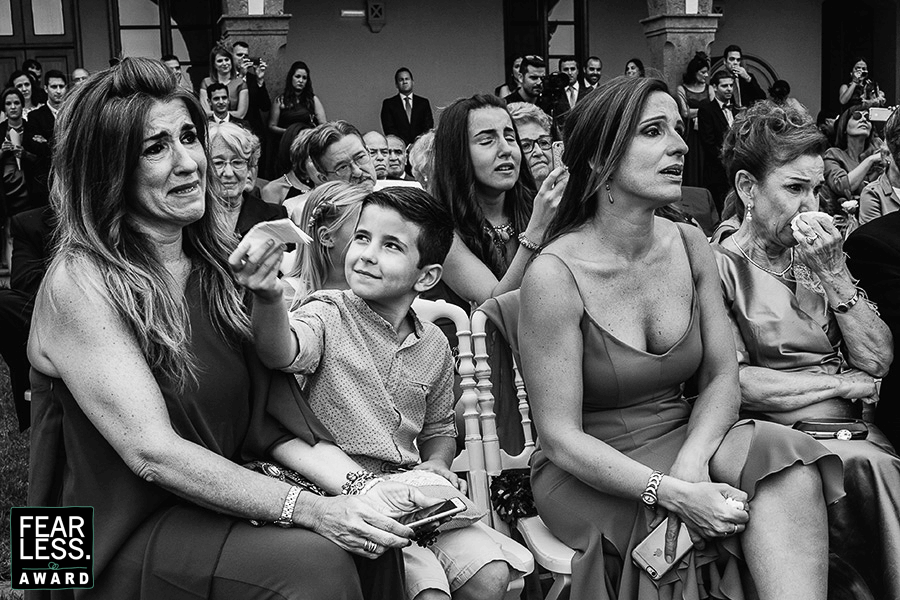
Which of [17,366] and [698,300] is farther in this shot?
[17,366]

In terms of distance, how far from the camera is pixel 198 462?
2.27 m

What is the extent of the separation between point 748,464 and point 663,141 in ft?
2.70

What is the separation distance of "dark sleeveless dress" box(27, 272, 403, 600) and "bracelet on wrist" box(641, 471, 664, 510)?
618mm

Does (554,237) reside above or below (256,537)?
above

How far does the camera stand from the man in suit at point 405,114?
1295cm

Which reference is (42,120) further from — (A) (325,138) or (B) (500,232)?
(B) (500,232)

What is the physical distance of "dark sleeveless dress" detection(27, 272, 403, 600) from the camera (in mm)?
2219

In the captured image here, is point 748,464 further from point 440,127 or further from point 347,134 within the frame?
point 347,134

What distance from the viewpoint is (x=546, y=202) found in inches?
140

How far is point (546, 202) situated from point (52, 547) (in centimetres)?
188

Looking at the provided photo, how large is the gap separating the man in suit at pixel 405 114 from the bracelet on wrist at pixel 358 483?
1054 cm

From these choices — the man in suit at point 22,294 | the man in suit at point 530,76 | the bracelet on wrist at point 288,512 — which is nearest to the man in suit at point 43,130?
the man in suit at point 22,294

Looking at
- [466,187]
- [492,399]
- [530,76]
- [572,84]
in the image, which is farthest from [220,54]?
[492,399]

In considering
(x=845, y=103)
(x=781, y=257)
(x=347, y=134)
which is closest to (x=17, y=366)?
(x=347, y=134)
